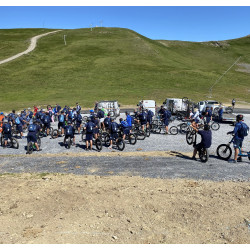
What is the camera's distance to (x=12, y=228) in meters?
6.16

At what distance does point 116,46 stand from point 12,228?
83.0 meters

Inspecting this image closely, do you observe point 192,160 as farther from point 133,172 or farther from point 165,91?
point 165,91

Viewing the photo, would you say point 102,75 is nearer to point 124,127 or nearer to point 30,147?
point 124,127

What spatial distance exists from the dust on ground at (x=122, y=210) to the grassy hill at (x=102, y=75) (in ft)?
97.1

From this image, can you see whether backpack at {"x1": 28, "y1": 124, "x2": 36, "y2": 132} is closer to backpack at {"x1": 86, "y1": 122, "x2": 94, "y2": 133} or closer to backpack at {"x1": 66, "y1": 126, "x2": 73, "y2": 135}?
backpack at {"x1": 66, "y1": 126, "x2": 73, "y2": 135}

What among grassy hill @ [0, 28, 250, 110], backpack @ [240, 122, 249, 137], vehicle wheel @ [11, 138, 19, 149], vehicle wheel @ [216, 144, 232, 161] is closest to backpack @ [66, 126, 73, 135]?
vehicle wheel @ [11, 138, 19, 149]

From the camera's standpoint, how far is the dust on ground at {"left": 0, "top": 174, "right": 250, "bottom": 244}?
5.88m

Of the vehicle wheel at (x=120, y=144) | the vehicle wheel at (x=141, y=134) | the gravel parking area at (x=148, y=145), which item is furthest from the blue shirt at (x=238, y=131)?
the vehicle wheel at (x=141, y=134)

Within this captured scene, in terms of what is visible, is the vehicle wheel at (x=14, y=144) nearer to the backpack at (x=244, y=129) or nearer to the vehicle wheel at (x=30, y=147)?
the vehicle wheel at (x=30, y=147)

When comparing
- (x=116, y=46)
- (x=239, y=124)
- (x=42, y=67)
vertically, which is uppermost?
(x=116, y=46)

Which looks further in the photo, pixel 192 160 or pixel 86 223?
pixel 192 160

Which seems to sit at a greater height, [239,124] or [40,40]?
[40,40]

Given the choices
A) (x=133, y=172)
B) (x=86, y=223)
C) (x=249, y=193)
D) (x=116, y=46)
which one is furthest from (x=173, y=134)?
(x=116, y=46)

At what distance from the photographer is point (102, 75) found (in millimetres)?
57812
